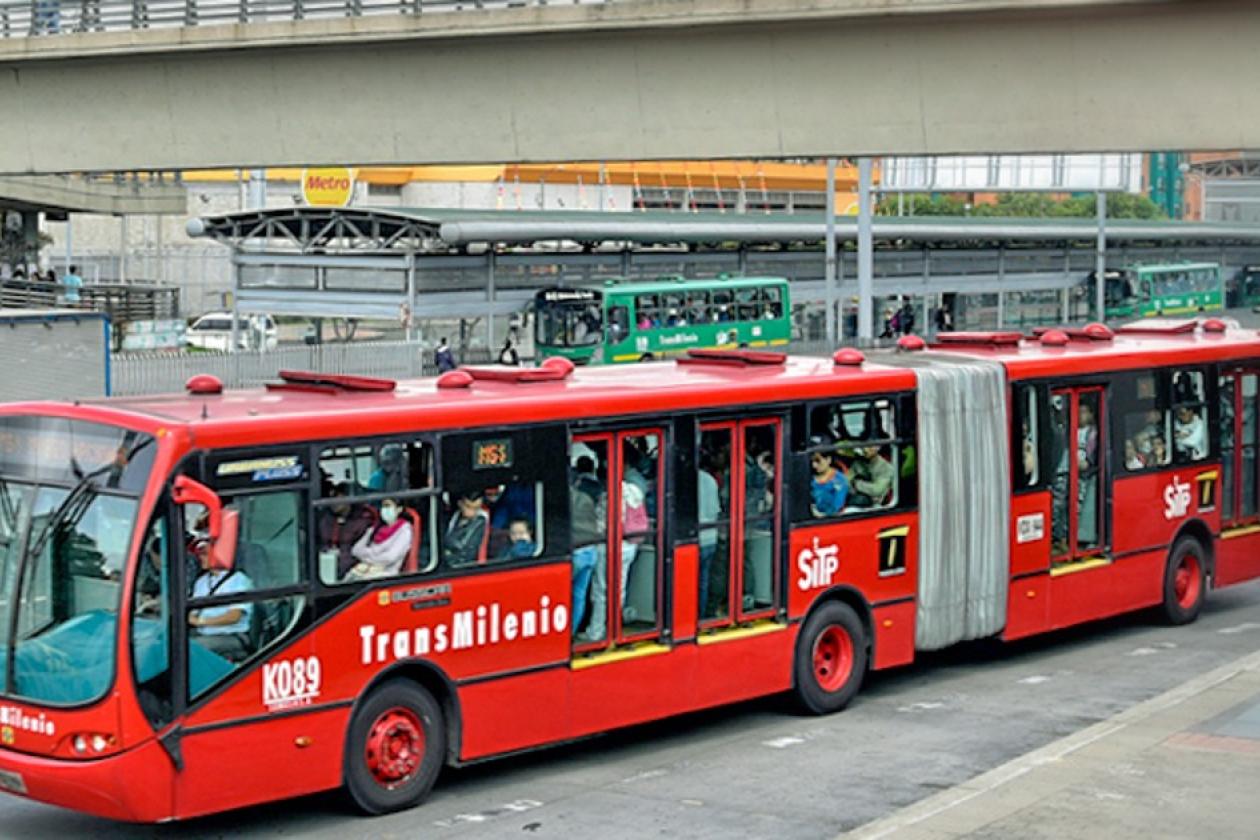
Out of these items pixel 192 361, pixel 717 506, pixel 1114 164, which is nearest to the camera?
pixel 717 506

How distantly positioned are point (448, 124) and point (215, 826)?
14479 millimetres

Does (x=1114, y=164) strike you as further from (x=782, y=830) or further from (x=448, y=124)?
(x=782, y=830)

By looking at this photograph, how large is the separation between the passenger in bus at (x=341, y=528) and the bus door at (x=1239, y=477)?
11.1m

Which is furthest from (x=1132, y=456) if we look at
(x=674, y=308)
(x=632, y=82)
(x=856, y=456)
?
(x=674, y=308)

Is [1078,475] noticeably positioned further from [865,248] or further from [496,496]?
[865,248]

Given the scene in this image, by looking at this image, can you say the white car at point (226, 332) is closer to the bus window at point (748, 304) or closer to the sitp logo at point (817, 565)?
the bus window at point (748, 304)

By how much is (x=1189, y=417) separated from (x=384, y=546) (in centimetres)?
1022

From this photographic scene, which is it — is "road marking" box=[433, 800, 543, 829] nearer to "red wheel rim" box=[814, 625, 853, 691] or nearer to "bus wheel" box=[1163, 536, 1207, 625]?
"red wheel rim" box=[814, 625, 853, 691]

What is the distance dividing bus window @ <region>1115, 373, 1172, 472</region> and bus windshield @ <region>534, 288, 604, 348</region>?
96.9ft

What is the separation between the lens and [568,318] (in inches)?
1919

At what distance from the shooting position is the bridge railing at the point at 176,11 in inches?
968

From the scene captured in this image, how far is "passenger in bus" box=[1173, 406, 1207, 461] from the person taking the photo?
19.5 meters

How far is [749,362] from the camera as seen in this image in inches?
613

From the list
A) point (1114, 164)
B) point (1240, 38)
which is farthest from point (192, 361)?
point (1114, 164)
